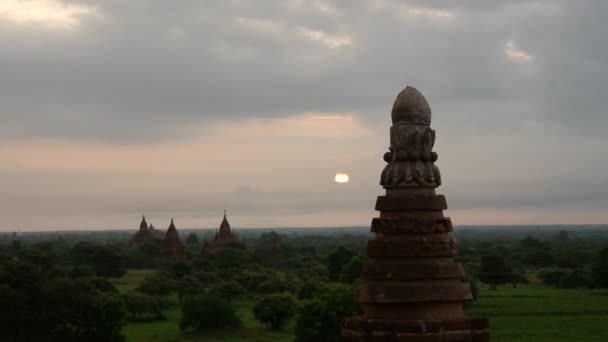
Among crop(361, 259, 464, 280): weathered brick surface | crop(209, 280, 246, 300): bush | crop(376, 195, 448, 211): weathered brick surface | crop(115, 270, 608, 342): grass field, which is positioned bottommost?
crop(115, 270, 608, 342): grass field

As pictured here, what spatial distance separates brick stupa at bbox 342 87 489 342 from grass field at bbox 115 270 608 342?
33.4 m

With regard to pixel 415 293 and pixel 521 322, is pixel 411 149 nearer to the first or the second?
pixel 415 293

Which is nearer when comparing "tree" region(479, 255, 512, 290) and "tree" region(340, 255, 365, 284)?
"tree" region(340, 255, 365, 284)

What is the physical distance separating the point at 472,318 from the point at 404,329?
2.35ft

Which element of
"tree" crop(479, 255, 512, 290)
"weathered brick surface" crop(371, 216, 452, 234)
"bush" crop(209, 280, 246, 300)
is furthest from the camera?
"tree" crop(479, 255, 512, 290)

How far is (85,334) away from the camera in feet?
117

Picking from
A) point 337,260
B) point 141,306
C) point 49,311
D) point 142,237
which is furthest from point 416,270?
point 142,237

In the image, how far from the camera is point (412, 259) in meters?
8.84

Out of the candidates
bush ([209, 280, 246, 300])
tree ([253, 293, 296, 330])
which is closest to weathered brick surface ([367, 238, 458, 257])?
tree ([253, 293, 296, 330])

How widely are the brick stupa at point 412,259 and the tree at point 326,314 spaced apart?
27.8 m

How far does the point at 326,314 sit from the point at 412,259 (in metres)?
28.7

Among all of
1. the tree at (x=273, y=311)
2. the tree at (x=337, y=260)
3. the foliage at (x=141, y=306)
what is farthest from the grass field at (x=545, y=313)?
the foliage at (x=141, y=306)

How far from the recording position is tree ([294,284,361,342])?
36.7 metres

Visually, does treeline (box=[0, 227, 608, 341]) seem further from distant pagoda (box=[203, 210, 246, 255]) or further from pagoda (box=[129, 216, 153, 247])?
pagoda (box=[129, 216, 153, 247])
